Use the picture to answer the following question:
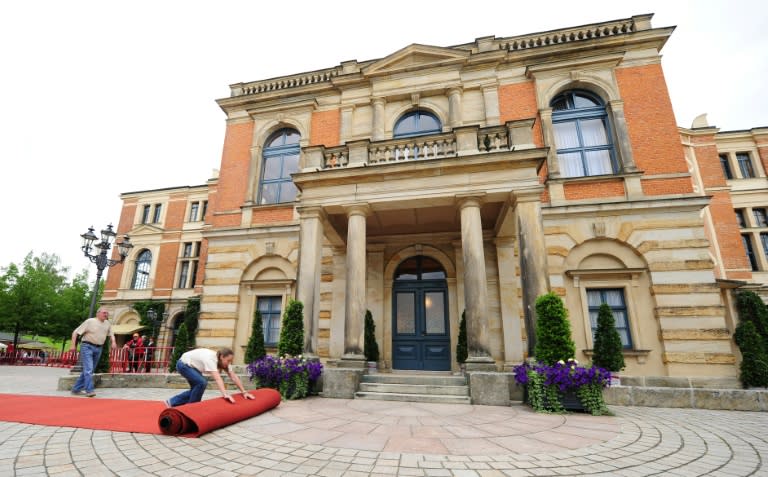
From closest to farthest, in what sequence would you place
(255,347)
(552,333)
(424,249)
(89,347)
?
1. (552,333)
2. (89,347)
3. (255,347)
4. (424,249)

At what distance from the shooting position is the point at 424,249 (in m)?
12.0

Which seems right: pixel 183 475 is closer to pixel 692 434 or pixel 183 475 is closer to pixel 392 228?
pixel 692 434

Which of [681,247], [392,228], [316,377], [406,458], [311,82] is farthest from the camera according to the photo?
[311,82]

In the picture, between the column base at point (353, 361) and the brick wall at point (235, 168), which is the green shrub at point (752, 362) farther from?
the brick wall at point (235, 168)

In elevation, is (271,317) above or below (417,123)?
below

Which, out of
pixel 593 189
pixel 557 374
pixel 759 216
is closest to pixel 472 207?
pixel 557 374

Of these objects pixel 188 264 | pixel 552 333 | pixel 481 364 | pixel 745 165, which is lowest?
pixel 481 364

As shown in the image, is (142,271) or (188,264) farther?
(142,271)

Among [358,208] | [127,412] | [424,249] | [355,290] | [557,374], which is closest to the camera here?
[127,412]

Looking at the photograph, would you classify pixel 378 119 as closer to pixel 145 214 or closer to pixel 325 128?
pixel 325 128

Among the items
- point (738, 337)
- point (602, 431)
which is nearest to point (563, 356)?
point (602, 431)

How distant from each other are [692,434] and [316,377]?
6.73 meters

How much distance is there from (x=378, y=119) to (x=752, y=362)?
43.4ft

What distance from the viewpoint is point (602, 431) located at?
16.4 feet
